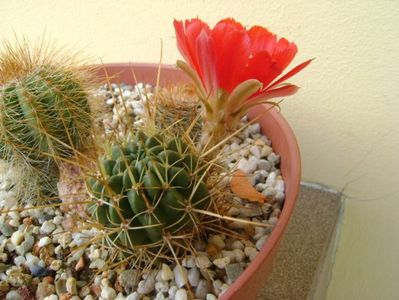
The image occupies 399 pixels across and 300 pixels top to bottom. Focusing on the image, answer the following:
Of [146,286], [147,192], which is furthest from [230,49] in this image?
[146,286]

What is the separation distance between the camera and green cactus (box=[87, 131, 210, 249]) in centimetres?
39

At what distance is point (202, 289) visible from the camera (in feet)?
1.47

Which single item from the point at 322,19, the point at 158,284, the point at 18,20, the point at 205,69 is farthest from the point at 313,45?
the point at 18,20

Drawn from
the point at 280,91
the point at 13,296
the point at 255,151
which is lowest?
the point at 13,296

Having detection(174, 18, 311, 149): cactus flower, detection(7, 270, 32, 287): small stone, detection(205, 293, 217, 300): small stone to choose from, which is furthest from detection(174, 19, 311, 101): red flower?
detection(7, 270, 32, 287): small stone

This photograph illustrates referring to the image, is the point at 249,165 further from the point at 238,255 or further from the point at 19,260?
the point at 19,260

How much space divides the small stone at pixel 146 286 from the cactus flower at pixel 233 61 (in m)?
0.20

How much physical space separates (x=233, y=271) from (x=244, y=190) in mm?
117

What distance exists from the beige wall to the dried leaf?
0.85 feet

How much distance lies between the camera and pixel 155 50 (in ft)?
2.98

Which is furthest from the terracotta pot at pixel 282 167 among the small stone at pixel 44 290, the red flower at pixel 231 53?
the small stone at pixel 44 290

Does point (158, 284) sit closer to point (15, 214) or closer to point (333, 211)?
point (15, 214)

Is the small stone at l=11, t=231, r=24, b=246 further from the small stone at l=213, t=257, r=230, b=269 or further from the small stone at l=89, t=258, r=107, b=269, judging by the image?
the small stone at l=213, t=257, r=230, b=269

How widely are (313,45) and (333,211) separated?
0.98ft
